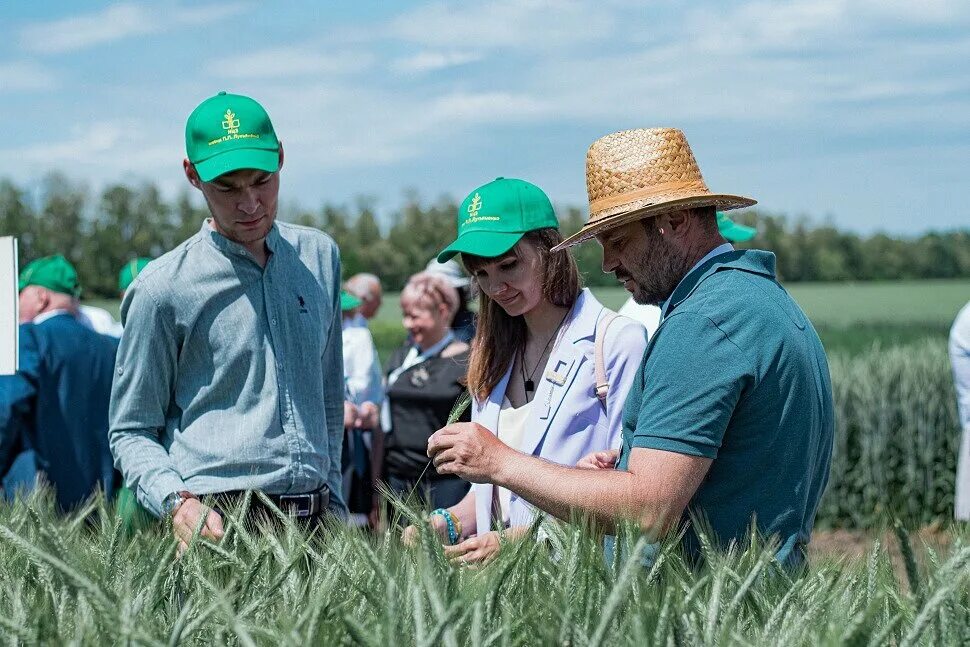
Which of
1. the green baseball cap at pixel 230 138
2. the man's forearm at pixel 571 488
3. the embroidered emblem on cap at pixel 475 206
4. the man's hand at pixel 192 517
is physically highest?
the green baseball cap at pixel 230 138

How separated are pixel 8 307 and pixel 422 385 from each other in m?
3.09

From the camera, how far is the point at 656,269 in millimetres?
2295

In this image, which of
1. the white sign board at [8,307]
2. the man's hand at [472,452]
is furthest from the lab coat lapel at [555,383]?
the white sign board at [8,307]

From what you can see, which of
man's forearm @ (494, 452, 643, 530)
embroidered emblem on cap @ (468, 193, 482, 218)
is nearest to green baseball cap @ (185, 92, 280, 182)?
embroidered emblem on cap @ (468, 193, 482, 218)

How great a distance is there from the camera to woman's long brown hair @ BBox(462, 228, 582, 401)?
321 cm

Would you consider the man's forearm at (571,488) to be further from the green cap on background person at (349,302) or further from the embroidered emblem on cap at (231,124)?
the green cap on background person at (349,302)

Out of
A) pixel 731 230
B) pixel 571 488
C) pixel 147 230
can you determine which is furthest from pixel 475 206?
pixel 147 230

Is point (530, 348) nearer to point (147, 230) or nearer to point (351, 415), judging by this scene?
point (351, 415)

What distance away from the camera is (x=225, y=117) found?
2.92 metres

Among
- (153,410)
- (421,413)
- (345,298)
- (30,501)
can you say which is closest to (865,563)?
(30,501)

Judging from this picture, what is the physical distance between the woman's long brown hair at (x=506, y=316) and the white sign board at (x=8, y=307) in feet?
4.24

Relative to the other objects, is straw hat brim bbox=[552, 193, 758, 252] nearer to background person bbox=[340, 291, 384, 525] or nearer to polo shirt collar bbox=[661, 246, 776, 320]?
polo shirt collar bbox=[661, 246, 776, 320]

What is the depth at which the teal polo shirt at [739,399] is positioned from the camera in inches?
77.7

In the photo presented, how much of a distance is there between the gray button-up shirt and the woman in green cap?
487mm
